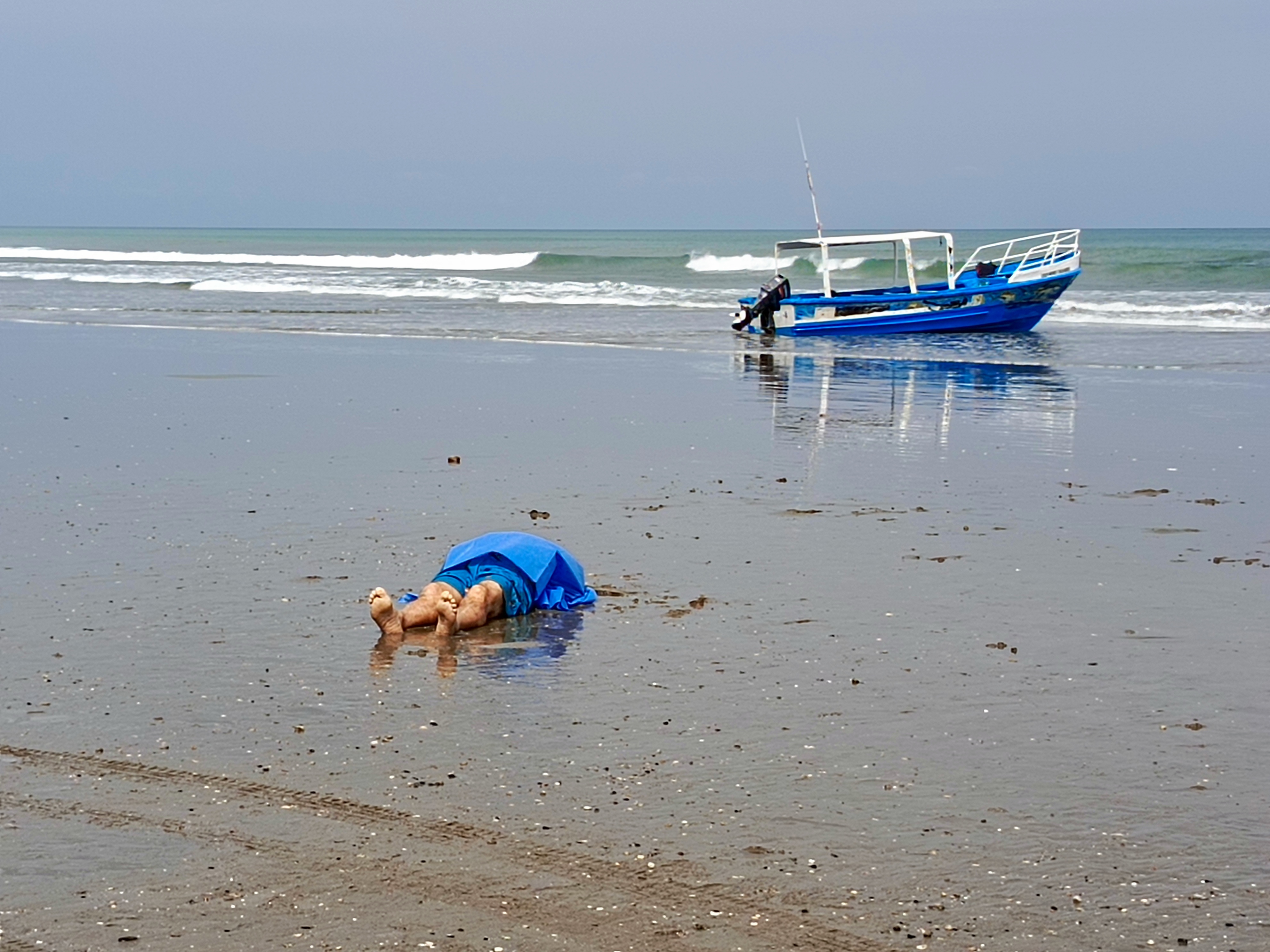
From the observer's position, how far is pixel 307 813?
5.40m

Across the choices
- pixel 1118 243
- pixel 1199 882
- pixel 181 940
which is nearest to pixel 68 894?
pixel 181 940

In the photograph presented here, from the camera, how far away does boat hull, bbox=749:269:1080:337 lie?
94.9 ft

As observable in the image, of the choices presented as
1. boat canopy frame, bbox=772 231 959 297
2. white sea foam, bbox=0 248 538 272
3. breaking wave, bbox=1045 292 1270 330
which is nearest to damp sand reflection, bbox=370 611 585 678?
boat canopy frame, bbox=772 231 959 297

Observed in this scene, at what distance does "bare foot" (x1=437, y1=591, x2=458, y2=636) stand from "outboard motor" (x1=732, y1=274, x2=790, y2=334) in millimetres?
22153

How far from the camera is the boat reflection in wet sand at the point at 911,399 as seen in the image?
15.1 m

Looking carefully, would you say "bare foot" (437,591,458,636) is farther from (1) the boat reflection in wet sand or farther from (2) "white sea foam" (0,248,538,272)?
(2) "white sea foam" (0,248,538,272)

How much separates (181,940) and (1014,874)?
8.83ft

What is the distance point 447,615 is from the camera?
25.5 ft

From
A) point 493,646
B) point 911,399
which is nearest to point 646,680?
point 493,646

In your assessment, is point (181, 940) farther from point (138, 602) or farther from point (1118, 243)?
point (1118, 243)

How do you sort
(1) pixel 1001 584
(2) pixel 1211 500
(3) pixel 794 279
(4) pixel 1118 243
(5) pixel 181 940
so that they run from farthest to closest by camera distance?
(4) pixel 1118 243 → (3) pixel 794 279 → (2) pixel 1211 500 → (1) pixel 1001 584 → (5) pixel 181 940

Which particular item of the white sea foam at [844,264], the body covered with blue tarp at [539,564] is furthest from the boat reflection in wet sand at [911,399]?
the white sea foam at [844,264]

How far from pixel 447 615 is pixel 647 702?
4.96ft

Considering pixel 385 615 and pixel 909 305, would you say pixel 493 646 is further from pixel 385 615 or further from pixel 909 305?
pixel 909 305
